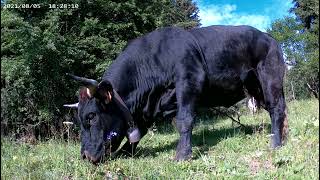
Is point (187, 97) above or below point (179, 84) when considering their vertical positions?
below

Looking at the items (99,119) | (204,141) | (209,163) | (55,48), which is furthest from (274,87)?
(55,48)

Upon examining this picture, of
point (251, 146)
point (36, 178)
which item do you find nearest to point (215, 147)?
point (251, 146)

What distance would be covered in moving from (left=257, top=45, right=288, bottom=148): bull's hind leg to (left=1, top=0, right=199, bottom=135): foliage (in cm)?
600

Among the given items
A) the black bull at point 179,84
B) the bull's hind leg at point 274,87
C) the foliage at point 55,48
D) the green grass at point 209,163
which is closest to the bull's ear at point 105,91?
the black bull at point 179,84

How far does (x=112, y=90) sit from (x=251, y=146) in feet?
7.49

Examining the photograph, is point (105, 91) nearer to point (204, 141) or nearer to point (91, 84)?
point (91, 84)

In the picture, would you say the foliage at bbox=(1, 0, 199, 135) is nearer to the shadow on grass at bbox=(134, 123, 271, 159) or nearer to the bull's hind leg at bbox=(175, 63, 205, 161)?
the shadow on grass at bbox=(134, 123, 271, 159)

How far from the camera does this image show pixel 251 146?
679cm

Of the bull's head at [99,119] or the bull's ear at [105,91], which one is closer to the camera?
the bull's head at [99,119]

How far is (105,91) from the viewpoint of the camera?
22.0 ft

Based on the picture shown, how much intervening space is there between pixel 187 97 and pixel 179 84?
0.24 m

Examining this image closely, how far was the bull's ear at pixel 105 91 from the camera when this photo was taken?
663 cm

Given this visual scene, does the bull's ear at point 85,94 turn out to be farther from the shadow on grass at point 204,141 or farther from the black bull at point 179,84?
the shadow on grass at point 204,141

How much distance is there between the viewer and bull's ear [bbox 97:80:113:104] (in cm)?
663
